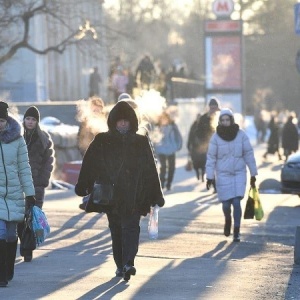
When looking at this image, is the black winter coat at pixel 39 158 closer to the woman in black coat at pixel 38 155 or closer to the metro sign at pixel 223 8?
the woman in black coat at pixel 38 155

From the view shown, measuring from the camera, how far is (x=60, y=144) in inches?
1261

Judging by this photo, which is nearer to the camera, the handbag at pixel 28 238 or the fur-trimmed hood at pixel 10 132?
the fur-trimmed hood at pixel 10 132

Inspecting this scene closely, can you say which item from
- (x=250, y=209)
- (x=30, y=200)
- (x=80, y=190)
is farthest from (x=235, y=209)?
(x=30, y=200)

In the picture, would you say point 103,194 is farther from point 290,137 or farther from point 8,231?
point 290,137

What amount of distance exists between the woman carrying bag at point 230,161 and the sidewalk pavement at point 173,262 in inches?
19.9

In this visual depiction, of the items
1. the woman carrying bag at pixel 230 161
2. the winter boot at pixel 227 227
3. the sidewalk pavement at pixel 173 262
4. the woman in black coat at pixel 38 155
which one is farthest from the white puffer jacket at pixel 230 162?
the woman in black coat at pixel 38 155

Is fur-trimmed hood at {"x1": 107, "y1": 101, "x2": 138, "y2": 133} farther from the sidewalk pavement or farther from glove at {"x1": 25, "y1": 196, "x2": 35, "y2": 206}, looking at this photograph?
the sidewalk pavement

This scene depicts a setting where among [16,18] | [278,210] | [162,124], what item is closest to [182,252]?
[278,210]

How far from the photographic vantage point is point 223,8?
5188 centimetres

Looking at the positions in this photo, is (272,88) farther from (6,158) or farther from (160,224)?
(6,158)

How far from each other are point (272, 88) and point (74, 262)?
3632 inches

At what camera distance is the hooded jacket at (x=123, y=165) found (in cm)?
1121

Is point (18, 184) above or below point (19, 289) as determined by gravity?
above

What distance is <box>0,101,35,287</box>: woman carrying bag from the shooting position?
10852 mm
